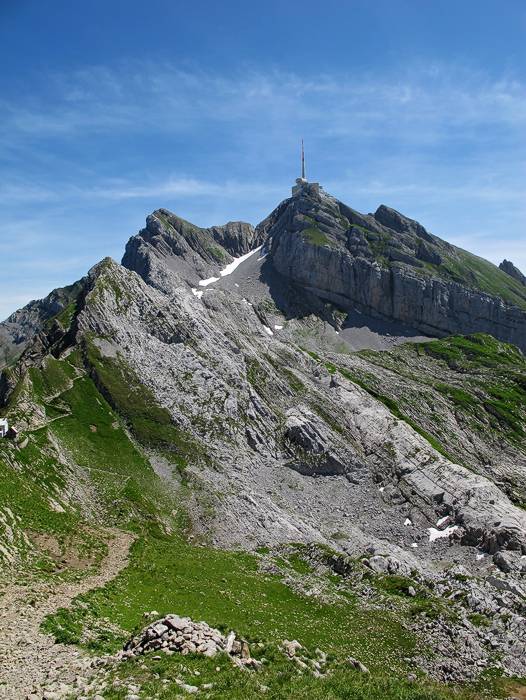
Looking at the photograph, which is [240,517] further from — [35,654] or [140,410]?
[35,654]

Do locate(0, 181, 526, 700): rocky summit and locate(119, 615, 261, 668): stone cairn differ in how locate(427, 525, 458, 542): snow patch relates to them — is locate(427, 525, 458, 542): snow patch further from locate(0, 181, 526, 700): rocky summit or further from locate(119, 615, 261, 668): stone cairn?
locate(119, 615, 261, 668): stone cairn

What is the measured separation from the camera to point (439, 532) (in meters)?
83.4

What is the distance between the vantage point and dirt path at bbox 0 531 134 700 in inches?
813

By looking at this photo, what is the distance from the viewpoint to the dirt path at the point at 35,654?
20656 mm

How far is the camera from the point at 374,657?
124 ft

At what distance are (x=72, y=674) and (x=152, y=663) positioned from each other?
320 cm

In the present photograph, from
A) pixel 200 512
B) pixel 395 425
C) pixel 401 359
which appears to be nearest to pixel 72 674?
pixel 200 512

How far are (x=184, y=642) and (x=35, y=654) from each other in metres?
6.41

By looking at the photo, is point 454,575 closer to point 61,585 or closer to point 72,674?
point 61,585

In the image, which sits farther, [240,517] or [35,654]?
[240,517]

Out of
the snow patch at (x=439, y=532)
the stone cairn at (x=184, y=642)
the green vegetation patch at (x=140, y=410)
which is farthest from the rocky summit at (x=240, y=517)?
the snow patch at (x=439, y=532)

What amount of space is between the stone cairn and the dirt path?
Result: 94.1 inches

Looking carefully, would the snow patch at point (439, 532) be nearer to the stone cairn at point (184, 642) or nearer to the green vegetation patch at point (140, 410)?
the green vegetation patch at point (140, 410)

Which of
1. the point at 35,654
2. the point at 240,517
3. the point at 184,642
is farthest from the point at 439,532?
the point at 35,654
